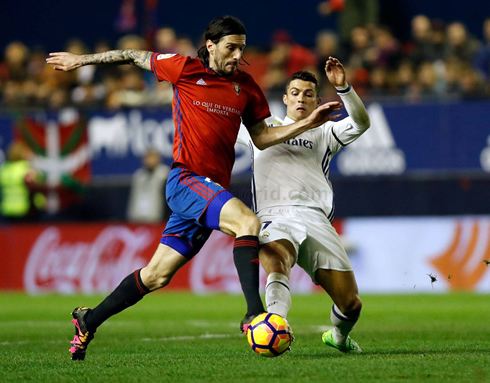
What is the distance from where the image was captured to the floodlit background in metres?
Answer: 13.9

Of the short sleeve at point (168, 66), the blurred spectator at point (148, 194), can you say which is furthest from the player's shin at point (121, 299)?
the blurred spectator at point (148, 194)

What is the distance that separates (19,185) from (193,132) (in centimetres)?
995

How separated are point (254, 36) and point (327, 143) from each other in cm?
1335

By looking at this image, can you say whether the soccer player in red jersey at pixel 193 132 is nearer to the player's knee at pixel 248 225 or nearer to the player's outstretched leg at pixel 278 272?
the player's knee at pixel 248 225

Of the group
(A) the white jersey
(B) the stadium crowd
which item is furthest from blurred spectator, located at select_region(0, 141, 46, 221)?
(A) the white jersey

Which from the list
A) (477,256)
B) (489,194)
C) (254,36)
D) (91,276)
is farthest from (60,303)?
(254,36)

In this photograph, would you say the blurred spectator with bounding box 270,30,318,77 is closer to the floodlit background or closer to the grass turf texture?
the floodlit background

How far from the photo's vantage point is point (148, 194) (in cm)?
1499

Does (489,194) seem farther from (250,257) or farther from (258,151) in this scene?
(250,257)

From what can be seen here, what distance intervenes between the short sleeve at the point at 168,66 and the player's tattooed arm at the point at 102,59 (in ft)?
0.20

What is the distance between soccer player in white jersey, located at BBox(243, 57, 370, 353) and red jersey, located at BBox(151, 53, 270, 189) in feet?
1.64

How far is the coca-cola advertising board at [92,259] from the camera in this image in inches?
549

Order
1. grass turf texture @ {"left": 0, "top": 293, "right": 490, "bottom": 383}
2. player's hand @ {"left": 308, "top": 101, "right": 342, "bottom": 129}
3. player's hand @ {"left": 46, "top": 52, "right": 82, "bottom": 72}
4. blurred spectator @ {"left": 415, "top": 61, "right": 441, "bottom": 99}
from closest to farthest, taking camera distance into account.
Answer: grass turf texture @ {"left": 0, "top": 293, "right": 490, "bottom": 383} < player's hand @ {"left": 308, "top": 101, "right": 342, "bottom": 129} < player's hand @ {"left": 46, "top": 52, "right": 82, "bottom": 72} < blurred spectator @ {"left": 415, "top": 61, "right": 441, "bottom": 99}

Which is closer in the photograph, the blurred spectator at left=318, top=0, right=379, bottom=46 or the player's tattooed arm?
the player's tattooed arm
